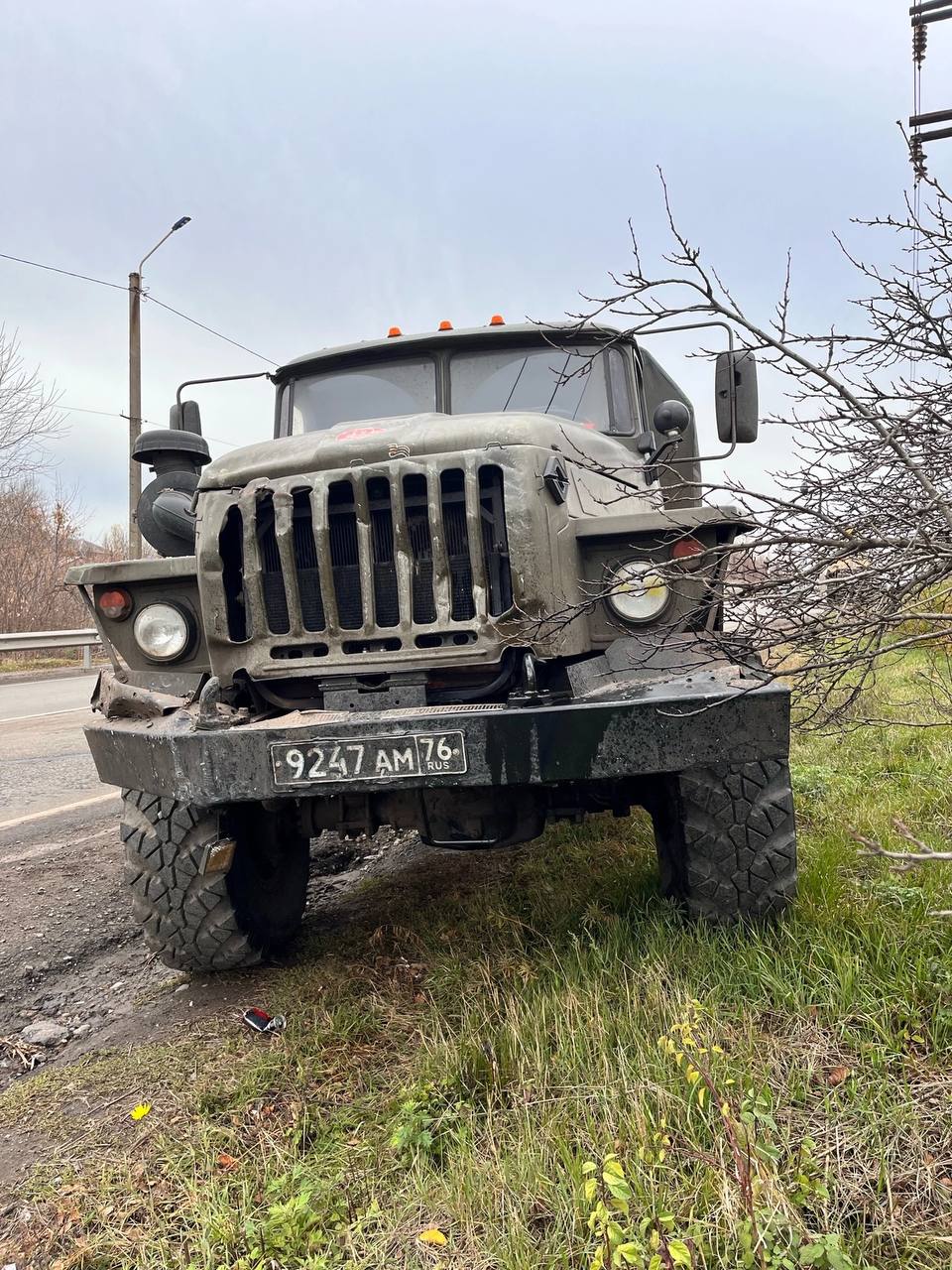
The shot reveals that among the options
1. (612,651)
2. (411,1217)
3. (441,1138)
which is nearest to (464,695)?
(612,651)

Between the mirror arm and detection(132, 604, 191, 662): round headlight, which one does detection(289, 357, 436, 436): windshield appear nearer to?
the mirror arm

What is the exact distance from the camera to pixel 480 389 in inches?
148

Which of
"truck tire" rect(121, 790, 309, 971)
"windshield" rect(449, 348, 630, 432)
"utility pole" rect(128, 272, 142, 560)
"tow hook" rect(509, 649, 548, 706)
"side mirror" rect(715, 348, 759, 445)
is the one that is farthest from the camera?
"utility pole" rect(128, 272, 142, 560)

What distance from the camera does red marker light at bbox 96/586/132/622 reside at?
2.81 metres

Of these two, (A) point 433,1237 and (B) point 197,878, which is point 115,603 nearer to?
(B) point 197,878

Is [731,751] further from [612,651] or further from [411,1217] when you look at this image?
[411,1217]

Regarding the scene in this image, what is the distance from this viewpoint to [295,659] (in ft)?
8.43

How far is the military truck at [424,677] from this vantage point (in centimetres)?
216

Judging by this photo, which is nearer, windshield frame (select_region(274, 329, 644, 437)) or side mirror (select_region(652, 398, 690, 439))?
side mirror (select_region(652, 398, 690, 439))

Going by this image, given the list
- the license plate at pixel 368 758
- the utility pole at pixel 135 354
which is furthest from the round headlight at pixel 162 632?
the utility pole at pixel 135 354

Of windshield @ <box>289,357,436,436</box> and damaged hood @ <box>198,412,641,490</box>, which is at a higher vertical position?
windshield @ <box>289,357,436,436</box>

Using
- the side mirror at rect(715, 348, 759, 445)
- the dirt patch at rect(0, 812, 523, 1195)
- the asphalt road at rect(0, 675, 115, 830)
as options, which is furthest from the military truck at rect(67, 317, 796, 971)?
the asphalt road at rect(0, 675, 115, 830)

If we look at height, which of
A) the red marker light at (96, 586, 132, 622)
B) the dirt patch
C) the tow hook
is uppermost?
the red marker light at (96, 586, 132, 622)

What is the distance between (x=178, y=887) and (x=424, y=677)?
3.55 ft
